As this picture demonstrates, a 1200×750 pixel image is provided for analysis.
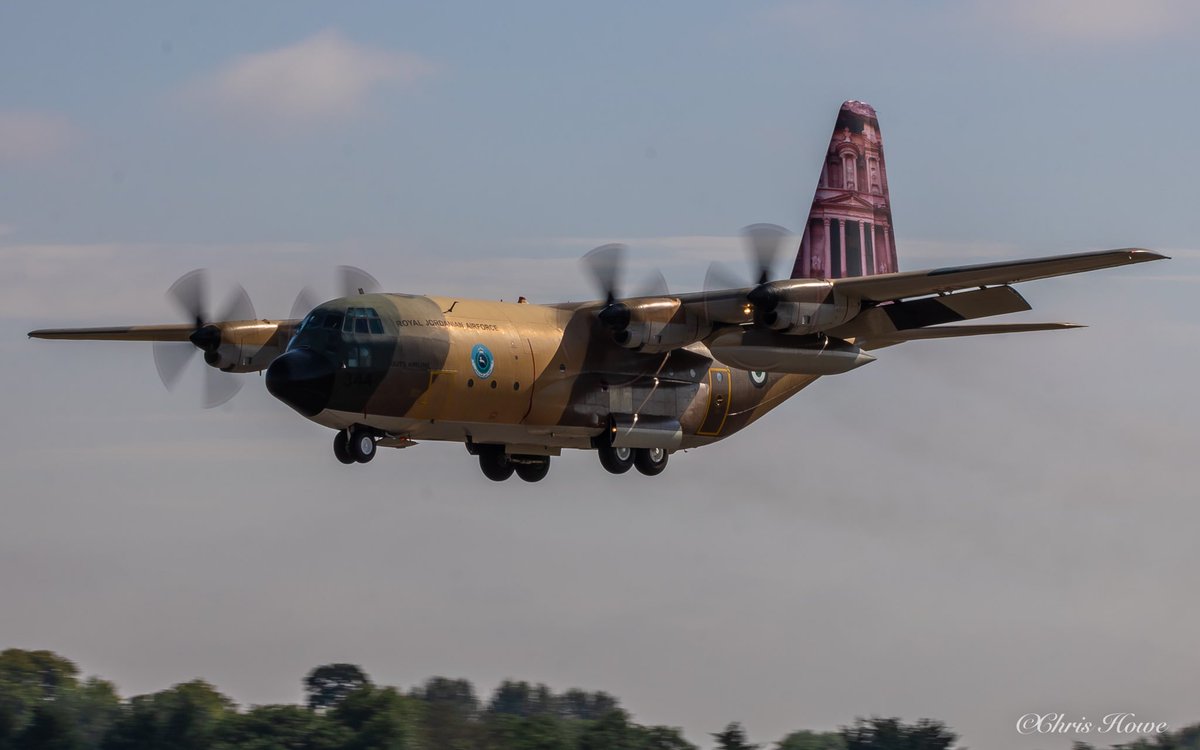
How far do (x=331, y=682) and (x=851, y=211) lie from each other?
91.7 feet

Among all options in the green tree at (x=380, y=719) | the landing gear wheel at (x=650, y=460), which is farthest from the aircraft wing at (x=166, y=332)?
the green tree at (x=380, y=719)

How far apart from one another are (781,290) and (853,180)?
27.3 feet

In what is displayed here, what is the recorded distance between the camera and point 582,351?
2675cm

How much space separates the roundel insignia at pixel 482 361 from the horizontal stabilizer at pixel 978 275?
5656 mm

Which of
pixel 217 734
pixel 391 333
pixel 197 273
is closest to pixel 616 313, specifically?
pixel 391 333

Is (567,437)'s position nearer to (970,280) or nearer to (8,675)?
(970,280)

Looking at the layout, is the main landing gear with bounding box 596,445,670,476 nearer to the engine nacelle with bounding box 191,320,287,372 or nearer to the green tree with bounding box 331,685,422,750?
the engine nacelle with bounding box 191,320,287,372

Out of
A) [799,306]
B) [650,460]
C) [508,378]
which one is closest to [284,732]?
[650,460]

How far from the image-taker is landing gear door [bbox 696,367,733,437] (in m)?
28.2

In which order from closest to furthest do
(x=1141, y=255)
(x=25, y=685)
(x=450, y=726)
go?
(x=1141, y=255) → (x=450, y=726) → (x=25, y=685)

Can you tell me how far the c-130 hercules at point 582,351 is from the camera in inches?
947

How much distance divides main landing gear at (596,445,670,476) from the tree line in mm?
14997

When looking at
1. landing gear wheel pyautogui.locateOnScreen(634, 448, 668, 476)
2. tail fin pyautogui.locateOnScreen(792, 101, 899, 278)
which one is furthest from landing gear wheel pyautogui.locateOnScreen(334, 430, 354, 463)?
tail fin pyautogui.locateOnScreen(792, 101, 899, 278)

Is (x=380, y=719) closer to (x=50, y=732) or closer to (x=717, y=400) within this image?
(x=50, y=732)
